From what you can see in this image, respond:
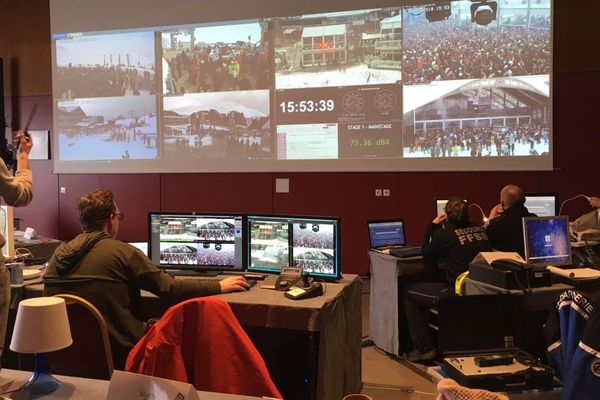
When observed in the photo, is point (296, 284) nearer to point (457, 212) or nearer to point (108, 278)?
point (108, 278)

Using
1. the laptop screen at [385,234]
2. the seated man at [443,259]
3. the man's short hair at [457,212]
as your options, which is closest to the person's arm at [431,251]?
the seated man at [443,259]

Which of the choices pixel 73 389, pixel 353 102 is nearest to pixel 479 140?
pixel 353 102

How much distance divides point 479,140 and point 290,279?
345 cm

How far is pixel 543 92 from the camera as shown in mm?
5340

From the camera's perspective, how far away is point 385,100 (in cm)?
574

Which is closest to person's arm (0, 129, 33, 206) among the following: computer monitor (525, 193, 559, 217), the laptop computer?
the laptop computer

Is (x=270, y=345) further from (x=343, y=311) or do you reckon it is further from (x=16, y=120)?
(x=16, y=120)

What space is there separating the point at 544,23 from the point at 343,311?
3962 mm

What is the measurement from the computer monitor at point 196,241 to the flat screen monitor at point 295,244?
97mm

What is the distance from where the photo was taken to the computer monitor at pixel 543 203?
4746 mm

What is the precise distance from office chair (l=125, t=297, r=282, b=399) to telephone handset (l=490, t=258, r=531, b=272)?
5.38ft

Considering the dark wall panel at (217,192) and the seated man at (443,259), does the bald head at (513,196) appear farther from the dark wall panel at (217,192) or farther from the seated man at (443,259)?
A: the dark wall panel at (217,192)

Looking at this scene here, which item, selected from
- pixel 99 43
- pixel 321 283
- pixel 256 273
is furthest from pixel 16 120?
pixel 321 283

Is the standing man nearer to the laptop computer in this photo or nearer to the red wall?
the laptop computer
